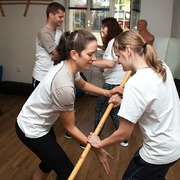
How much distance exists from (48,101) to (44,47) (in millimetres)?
1219

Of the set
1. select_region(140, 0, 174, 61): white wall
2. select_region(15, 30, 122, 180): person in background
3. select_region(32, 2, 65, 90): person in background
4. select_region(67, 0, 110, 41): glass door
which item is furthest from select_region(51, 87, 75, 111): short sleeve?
select_region(67, 0, 110, 41): glass door

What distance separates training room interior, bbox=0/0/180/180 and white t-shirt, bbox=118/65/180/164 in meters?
1.11

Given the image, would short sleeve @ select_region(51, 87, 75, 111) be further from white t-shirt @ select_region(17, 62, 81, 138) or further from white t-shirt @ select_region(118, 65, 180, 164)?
white t-shirt @ select_region(118, 65, 180, 164)

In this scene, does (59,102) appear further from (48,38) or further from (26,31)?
(26,31)

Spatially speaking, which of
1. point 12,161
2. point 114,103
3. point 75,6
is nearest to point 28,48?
point 75,6

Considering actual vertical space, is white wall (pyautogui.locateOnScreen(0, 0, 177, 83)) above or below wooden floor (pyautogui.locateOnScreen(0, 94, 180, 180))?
above

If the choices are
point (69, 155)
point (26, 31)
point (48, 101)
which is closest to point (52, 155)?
point (48, 101)

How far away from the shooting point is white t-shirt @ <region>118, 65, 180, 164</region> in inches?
44.6

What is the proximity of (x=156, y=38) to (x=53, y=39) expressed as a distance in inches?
98.3

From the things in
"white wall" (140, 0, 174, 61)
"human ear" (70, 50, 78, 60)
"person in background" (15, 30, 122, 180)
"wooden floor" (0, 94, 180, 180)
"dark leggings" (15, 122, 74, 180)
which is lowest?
"wooden floor" (0, 94, 180, 180)

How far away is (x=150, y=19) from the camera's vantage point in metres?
4.31

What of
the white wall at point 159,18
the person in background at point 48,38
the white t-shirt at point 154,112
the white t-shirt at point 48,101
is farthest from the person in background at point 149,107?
the white wall at point 159,18

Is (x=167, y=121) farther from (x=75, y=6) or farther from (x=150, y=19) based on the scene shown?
(x=75, y=6)

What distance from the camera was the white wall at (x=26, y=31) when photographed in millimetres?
4277
